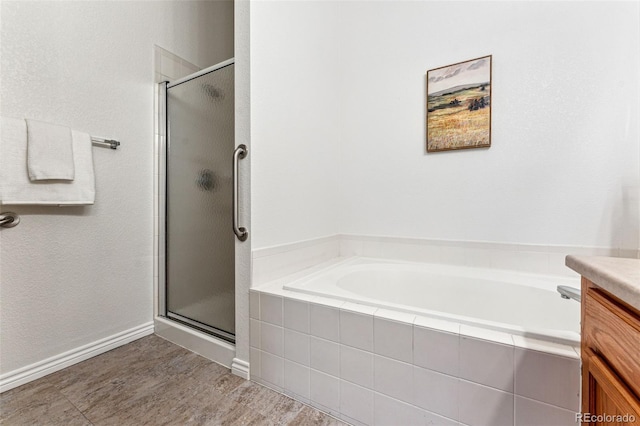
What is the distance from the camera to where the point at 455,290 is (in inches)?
62.4

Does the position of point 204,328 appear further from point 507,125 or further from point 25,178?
point 507,125

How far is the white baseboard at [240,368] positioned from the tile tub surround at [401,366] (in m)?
0.06

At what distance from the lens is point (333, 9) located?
2121 mm

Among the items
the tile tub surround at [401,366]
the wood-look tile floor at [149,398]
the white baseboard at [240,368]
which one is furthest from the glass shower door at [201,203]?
the tile tub surround at [401,366]

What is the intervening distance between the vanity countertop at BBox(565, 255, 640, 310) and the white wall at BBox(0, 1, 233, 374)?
2081 mm

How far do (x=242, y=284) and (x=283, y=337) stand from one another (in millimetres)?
331

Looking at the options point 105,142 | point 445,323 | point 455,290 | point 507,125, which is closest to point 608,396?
point 445,323

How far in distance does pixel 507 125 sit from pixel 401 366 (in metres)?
1.44

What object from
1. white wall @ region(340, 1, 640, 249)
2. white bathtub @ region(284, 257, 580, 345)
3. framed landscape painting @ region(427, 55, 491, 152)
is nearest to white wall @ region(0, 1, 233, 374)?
white bathtub @ region(284, 257, 580, 345)

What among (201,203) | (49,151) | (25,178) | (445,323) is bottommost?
(445,323)

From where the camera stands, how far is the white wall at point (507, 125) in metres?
1.41

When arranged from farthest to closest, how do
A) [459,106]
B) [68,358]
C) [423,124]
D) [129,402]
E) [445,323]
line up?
1. [423,124]
2. [459,106]
3. [68,358]
4. [129,402]
5. [445,323]

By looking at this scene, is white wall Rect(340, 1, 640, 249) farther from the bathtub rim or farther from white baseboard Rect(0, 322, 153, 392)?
white baseboard Rect(0, 322, 153, 392)

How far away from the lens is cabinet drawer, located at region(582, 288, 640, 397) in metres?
0.49
